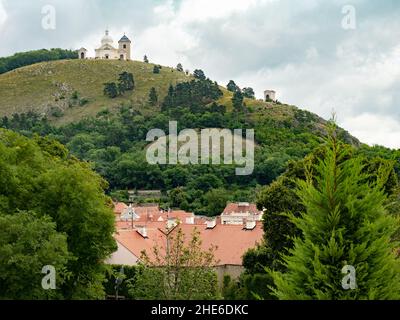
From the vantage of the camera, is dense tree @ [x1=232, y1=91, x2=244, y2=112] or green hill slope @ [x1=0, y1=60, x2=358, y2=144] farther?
green hill slope @ [x1=0, y1=60, x2=358, y2=144]

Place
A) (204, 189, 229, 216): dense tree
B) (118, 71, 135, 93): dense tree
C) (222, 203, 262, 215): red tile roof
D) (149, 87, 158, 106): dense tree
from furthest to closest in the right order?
(118, 71, 135, 93): dense tree
(149, 87, 158, 106): dense tree
(204, 189, 229, 216): dense tree
(222, 203, 262, 215): red tile roof

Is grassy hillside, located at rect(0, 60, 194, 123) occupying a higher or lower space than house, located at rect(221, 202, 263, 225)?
higher

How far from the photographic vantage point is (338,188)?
38.1ft

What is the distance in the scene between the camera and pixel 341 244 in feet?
36.9

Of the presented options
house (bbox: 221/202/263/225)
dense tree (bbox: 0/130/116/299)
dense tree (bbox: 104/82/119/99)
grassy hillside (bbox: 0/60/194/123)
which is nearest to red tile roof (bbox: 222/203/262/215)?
house (bbox: 221/202/263/225)

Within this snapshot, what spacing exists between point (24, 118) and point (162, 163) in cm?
4894

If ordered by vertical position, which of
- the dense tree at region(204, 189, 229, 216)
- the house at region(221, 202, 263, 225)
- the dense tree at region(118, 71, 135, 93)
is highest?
the dense tree at region(118, 71, 135, 93)

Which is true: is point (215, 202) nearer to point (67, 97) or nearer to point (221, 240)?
point (221, 240)

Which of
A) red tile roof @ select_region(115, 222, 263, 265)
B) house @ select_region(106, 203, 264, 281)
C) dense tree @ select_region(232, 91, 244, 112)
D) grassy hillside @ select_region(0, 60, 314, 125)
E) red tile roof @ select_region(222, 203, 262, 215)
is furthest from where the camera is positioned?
grassy hillside @ select_region(0, 60, 314, 125)

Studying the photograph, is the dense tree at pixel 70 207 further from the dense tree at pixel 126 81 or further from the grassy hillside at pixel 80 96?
the dense tree at pixel 126 81

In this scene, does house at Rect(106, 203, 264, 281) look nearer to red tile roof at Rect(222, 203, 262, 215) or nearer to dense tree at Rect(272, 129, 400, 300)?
dense tree at Rect(272, 129, 400, 300)

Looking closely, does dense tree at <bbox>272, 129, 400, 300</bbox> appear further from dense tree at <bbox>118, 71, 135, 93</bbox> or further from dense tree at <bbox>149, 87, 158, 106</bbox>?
dense tree at <bbox>118, 71, 135, 93</bbox>

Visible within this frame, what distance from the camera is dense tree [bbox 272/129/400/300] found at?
11.2 meters
